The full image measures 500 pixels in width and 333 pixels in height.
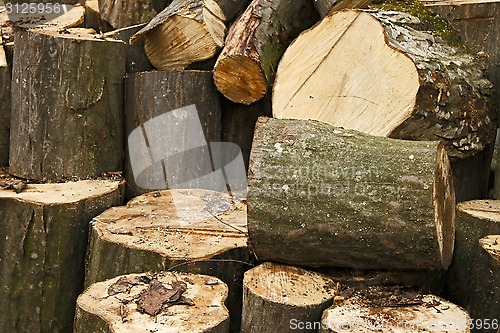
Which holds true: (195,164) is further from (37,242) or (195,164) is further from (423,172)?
(423,172)

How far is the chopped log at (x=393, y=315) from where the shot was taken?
6.34ft

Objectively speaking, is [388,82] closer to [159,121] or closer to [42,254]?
[159,121]

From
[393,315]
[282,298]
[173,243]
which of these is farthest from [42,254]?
[393,315]

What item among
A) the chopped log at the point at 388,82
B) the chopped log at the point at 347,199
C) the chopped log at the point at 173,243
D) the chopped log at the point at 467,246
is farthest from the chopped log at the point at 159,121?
the chopped log at the point at 467,246

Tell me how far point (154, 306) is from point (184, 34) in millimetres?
1721

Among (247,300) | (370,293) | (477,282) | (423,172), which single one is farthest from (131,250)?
(477,282)

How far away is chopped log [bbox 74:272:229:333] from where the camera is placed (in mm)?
1938

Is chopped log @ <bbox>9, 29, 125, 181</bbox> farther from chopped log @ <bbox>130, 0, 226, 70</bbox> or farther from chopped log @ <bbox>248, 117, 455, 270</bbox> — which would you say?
chopped log @ <bbox>248, 117, 455, 270</bbox>

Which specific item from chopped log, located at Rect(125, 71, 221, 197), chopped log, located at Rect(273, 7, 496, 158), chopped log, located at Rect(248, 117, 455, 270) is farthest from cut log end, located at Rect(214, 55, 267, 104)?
chopped log, located at Rect(248, 117, 455, 270)

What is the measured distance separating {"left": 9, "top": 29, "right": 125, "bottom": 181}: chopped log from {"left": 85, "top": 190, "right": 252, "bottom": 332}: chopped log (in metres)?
0.48

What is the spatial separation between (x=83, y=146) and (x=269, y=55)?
1044 millimetres

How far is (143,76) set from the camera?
3.32m

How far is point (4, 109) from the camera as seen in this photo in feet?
11.4

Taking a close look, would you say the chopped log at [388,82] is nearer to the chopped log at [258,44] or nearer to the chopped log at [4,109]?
the chopped log at [258,44]
